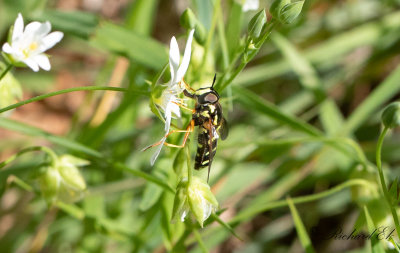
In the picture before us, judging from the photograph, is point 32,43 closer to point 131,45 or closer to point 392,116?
point 131,45

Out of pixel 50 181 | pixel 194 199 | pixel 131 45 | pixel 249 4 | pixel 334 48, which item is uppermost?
pixel 334 48

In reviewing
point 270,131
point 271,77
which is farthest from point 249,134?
point 271,77

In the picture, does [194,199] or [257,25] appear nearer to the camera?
[257,25]

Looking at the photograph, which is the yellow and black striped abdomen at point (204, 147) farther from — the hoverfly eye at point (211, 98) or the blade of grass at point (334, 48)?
the blade of grass at point (334, 48)

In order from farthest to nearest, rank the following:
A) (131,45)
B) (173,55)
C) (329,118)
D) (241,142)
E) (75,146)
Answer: (329,118), (131,45), (241,142), (75,146), (173,55)

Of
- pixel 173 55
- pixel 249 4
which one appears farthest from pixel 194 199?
pixel 249 4

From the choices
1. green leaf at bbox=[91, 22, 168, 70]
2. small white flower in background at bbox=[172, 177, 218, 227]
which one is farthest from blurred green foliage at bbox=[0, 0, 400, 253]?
small white flower in background at bbox=[172, 177, 218, 227]

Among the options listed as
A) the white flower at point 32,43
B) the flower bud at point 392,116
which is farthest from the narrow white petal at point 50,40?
the flower bud at point 392,116
